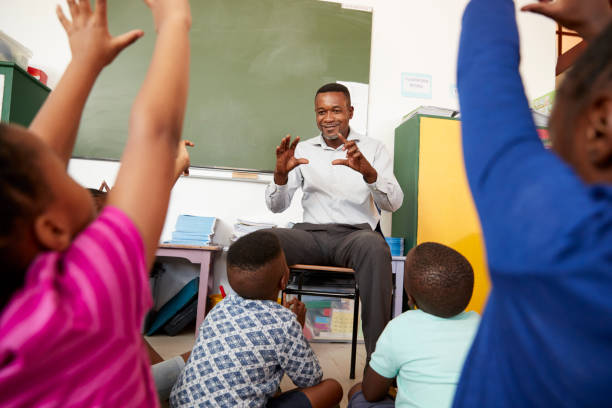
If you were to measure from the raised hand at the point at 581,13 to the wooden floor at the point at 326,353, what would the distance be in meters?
1.72

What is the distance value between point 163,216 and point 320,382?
3.83 ft

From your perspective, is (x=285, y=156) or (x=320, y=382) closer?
(x=320, y=382)

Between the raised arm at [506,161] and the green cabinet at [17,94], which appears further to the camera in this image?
the green cabinet at [17,94]

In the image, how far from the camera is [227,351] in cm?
116

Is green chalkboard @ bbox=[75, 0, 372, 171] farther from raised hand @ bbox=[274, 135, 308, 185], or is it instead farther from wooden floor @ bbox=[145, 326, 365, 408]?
wooden floor @ bbox=[145, 326, 365, 408]

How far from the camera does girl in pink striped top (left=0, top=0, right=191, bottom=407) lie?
0.33m

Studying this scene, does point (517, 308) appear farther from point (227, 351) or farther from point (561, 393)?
point (227, 351)

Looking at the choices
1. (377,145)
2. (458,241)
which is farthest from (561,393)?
(458,241)

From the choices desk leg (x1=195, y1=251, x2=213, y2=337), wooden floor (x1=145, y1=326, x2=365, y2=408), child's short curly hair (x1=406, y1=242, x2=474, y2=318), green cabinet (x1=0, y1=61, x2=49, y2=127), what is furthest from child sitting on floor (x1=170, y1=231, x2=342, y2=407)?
green cabinet (x1=0, y1=61, x2=49, y2=127)

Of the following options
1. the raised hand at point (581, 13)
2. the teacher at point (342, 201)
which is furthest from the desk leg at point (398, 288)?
the raised hand at point (581, 13)

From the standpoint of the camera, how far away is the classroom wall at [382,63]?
2.95 metres

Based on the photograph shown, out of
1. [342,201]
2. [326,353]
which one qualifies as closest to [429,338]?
[342,201]

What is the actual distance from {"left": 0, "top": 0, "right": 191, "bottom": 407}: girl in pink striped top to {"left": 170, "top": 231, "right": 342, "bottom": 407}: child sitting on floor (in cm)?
72

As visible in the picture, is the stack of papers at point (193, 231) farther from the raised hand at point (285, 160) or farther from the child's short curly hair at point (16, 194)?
the child's short curly hair at point (16, 194)
